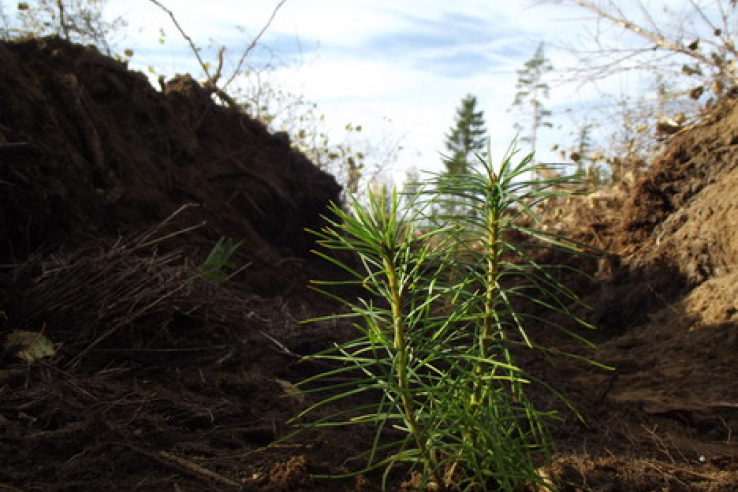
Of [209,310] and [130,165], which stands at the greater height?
[130,165]

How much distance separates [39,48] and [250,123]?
2697 millimetres

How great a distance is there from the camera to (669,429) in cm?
270

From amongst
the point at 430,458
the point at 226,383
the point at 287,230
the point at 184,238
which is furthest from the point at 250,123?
the point at 430,458

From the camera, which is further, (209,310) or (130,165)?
(130,165)

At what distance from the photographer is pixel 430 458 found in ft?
5.00

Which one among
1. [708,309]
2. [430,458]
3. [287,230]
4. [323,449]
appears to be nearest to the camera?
[430,458]

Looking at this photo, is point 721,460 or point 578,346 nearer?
point 721,460

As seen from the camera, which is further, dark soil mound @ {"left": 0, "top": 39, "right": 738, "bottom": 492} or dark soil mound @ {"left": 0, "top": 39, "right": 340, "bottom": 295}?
dark soil mound @ {"left": 0, "top": 39, "right": 340, "bottom": 295}

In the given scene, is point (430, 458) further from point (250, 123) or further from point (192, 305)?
point (250, 123)

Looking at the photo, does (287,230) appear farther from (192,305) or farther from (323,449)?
(323,449)

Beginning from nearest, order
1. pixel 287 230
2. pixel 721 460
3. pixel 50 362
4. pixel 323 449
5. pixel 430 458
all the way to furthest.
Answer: pixel 430 458
pixel 323 449
pixel 721 460
pixel 50 362
pixel 287 230

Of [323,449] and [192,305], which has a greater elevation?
[192,305]

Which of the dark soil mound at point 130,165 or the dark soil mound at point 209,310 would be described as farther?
the dark soil mound at point 130,165

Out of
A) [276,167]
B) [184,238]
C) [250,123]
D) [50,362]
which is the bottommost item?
[50,362]
